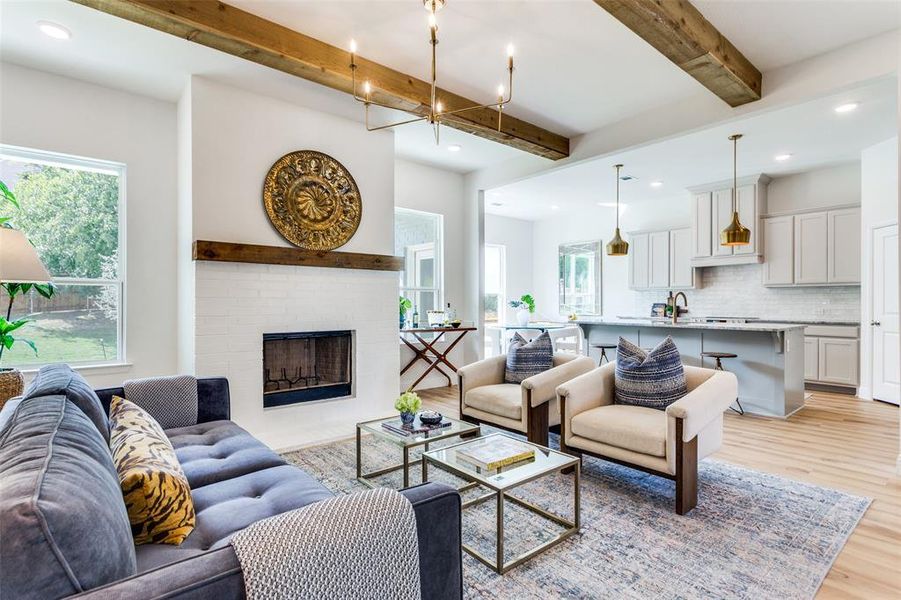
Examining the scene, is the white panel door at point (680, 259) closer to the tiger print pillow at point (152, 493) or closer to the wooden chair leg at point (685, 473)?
the wooden chair leg at point (685, 473)

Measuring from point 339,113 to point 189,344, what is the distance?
2371mm

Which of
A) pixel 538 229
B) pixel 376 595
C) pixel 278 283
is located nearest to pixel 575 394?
pixel 376 595

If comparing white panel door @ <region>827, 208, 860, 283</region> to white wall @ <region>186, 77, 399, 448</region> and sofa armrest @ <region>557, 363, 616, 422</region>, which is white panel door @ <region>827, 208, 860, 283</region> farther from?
white wall @ <region>186, 77, 399, 448</region>

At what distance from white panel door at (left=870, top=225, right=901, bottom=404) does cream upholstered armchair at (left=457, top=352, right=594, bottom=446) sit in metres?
3.74

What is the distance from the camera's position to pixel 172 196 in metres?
3.98

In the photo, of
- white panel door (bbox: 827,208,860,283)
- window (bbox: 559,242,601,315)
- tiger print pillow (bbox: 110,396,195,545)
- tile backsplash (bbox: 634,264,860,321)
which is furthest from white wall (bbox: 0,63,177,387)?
white panel door (bbox: 827,208,860,283)

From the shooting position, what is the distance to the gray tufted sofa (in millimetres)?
796

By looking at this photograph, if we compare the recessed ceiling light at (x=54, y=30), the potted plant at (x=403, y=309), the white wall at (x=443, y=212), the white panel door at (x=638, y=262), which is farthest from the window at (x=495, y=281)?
the recessed ceiling light at (x=54, y=30)

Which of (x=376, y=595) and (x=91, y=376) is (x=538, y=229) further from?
(x=376, y=595)

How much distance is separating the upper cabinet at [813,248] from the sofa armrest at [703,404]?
4176mm

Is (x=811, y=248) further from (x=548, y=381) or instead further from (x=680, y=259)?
(x=548, y=381)

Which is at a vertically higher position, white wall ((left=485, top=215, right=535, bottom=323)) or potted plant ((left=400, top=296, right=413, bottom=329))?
white wall ((left=485, top=215, right=535, bottom=323))

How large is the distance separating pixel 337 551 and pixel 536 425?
2.36 meters

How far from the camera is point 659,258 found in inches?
291
